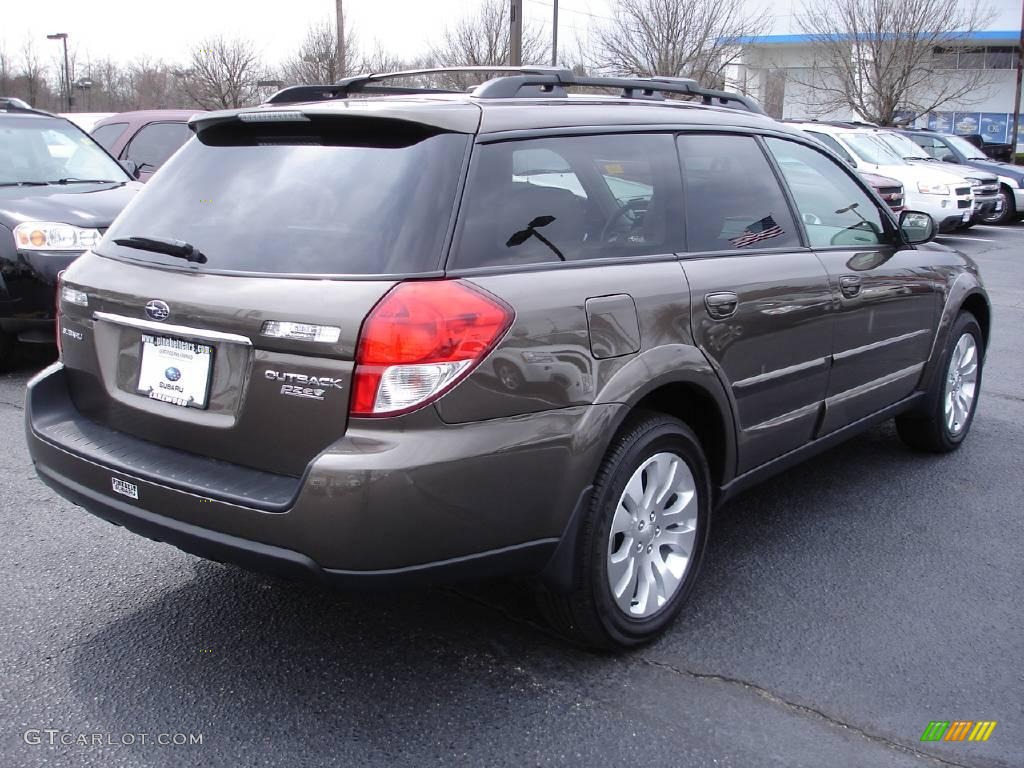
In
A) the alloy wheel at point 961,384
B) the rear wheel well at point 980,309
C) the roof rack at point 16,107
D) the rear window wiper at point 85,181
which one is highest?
the roof rack at point 16,107

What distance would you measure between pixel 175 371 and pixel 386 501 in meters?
0.78

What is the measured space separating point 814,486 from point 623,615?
80.6 inches

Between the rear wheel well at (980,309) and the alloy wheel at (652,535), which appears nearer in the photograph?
the alloy wheel at (652,535)

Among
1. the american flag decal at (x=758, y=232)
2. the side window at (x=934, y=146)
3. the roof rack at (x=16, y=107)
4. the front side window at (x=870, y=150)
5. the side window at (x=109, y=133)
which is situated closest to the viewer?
the american flag decal at (x=758, y=232)

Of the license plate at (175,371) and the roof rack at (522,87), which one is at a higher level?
the roof rack at (522,87)

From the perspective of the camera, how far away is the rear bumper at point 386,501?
2494mm

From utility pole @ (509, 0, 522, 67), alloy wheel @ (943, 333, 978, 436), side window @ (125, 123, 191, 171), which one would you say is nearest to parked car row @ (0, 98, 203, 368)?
side window @ (125, 123, 191, 171)

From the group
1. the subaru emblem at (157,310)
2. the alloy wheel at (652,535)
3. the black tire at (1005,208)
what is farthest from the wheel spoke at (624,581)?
the black tire at (1005,208)

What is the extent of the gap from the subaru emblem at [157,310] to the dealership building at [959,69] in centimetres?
3794

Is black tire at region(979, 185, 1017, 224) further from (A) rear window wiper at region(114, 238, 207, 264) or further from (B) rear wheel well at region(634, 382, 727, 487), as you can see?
(A) rear window wiper at region(114, 238, 207, 264)

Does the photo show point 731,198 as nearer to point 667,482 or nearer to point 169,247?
point 667,482

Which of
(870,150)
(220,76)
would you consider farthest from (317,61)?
(870,150)

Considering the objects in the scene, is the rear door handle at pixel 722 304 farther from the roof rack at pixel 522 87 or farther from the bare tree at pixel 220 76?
the bare tree at pixel 220 76

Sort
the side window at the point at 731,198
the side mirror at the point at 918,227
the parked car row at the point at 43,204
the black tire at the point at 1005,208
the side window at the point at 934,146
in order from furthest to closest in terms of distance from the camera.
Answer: the side window at the point at 934,146
the black tire at the point at 1005,208
the parked car row at the point at 43,204
the side mirror at the point at 918,227
the side window at the point at 731,198
